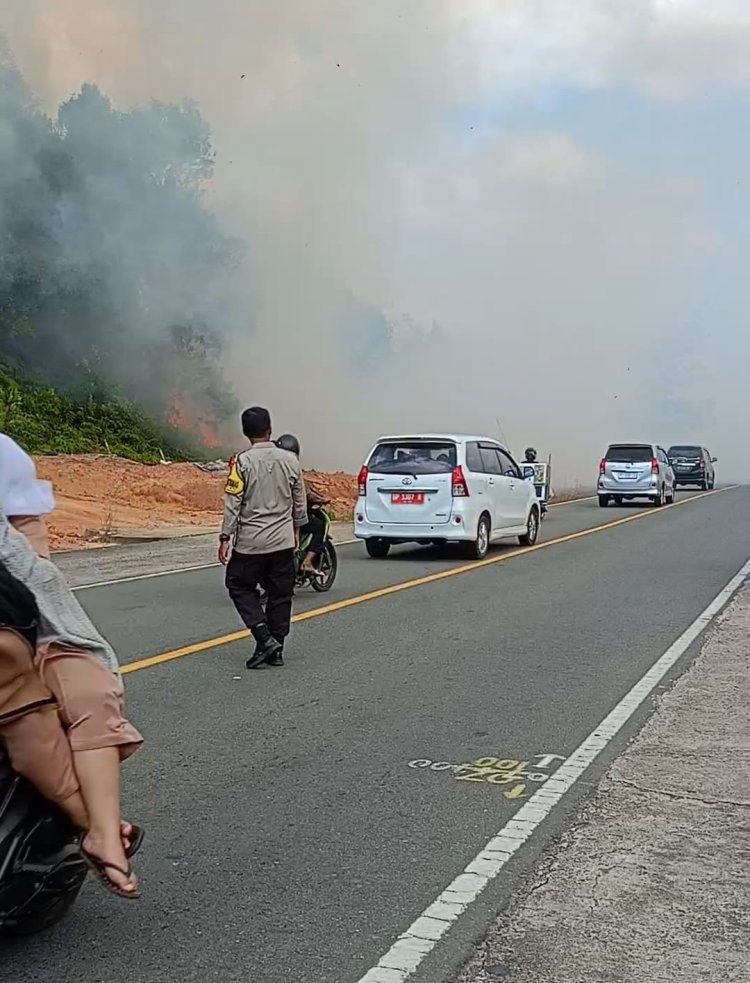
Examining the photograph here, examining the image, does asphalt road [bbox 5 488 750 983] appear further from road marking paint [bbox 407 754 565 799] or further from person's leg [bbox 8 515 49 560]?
person's leg [bbox 8 515 49 560]

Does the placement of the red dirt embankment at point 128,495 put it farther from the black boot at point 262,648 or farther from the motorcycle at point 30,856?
the motorcycle at point 30,856

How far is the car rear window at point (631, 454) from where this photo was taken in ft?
101

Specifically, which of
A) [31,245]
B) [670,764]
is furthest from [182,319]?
[670,764]

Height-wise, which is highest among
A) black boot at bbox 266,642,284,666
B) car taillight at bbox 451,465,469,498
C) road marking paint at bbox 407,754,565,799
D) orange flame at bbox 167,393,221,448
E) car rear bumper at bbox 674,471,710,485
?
orange flame at bbox 167,393,221,448

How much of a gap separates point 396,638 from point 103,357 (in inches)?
1154

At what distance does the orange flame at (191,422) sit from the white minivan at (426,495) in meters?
23.7

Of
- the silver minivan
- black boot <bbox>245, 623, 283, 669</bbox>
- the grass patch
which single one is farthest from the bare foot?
the grass patch

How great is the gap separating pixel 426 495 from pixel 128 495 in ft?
40.7

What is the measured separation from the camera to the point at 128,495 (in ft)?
87.9

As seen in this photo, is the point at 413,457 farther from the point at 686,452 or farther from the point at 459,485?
the point at 686,452

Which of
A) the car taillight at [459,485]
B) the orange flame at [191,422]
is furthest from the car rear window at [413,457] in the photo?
the orange flame at [191,422]

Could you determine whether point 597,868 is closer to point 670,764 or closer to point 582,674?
point 670,764

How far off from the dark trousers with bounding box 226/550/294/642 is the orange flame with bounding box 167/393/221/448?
31.1m

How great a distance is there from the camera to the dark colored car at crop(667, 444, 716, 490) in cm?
4325
